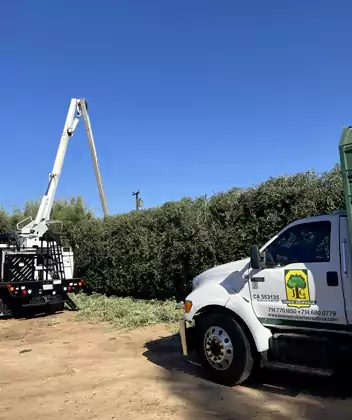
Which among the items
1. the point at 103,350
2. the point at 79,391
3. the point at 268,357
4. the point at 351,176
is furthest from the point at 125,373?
the point at 351,176

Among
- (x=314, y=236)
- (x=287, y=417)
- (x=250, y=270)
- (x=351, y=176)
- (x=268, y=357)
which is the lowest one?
(x=287, y=417)

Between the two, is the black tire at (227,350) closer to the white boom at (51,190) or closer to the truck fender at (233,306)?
the truck fender at (233,306)

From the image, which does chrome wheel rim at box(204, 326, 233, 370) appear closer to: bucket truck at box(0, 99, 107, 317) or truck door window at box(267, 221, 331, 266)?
truck door window at box(267, 221, 331, 266)

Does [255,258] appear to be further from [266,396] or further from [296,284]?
[266,396]

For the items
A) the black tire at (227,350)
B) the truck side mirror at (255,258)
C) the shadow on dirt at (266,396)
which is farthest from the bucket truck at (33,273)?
the truck side mirror at (255,258)

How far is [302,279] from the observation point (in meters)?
A: 4.88

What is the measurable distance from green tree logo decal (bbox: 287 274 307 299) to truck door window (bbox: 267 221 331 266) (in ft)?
0.70

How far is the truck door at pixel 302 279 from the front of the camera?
467 cm

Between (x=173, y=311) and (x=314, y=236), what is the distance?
623 centimetres

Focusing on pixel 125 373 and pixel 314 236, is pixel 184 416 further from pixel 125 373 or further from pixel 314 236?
pixel 314 236

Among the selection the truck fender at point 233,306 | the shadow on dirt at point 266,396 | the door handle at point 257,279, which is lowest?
the shadow on dirt at point 266,396

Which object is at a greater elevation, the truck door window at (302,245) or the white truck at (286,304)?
the truck door window at (302,245)

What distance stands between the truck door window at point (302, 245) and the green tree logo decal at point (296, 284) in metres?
0.21

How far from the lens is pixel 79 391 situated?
5344mm
